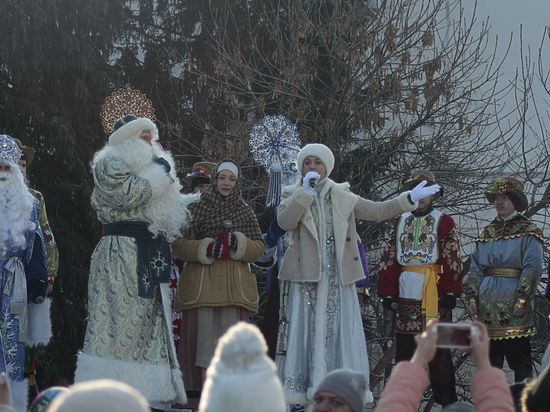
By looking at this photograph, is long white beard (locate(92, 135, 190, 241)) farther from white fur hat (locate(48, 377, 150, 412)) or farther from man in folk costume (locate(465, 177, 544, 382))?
white fur hat (locate(48, 377, 150, 412))

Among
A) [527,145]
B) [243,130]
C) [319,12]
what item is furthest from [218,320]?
[527,145]

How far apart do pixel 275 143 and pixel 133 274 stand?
84.5 inches

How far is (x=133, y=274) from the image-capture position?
27.1 ft

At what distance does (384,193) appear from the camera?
1409 centimetres

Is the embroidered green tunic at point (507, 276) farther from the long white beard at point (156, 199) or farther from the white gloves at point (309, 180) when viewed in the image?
the long white beard at point (156, 199)

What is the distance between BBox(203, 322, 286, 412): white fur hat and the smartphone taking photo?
0.70 m

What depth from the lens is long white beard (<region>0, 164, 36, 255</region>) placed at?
849 cm

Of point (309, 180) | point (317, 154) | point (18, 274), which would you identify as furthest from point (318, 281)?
point (18, 274)

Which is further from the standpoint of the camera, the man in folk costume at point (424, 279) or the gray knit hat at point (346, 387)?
the man in folk costume at point (424, 279)

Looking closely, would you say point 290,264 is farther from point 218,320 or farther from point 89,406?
point 89,406

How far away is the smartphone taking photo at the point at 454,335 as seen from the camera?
13.0 ft

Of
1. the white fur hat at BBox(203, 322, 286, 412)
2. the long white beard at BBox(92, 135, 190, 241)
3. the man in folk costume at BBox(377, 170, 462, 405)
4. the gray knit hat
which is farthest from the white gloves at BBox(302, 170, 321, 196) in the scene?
the white fur hat at BBox(203, 322, 286, 412)

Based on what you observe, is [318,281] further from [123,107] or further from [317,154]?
[123,107]

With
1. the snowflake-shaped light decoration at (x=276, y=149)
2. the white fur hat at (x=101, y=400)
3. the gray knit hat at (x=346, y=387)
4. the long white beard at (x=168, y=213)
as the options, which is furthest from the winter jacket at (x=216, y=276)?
the white fur hat at (x=101, y=400)
